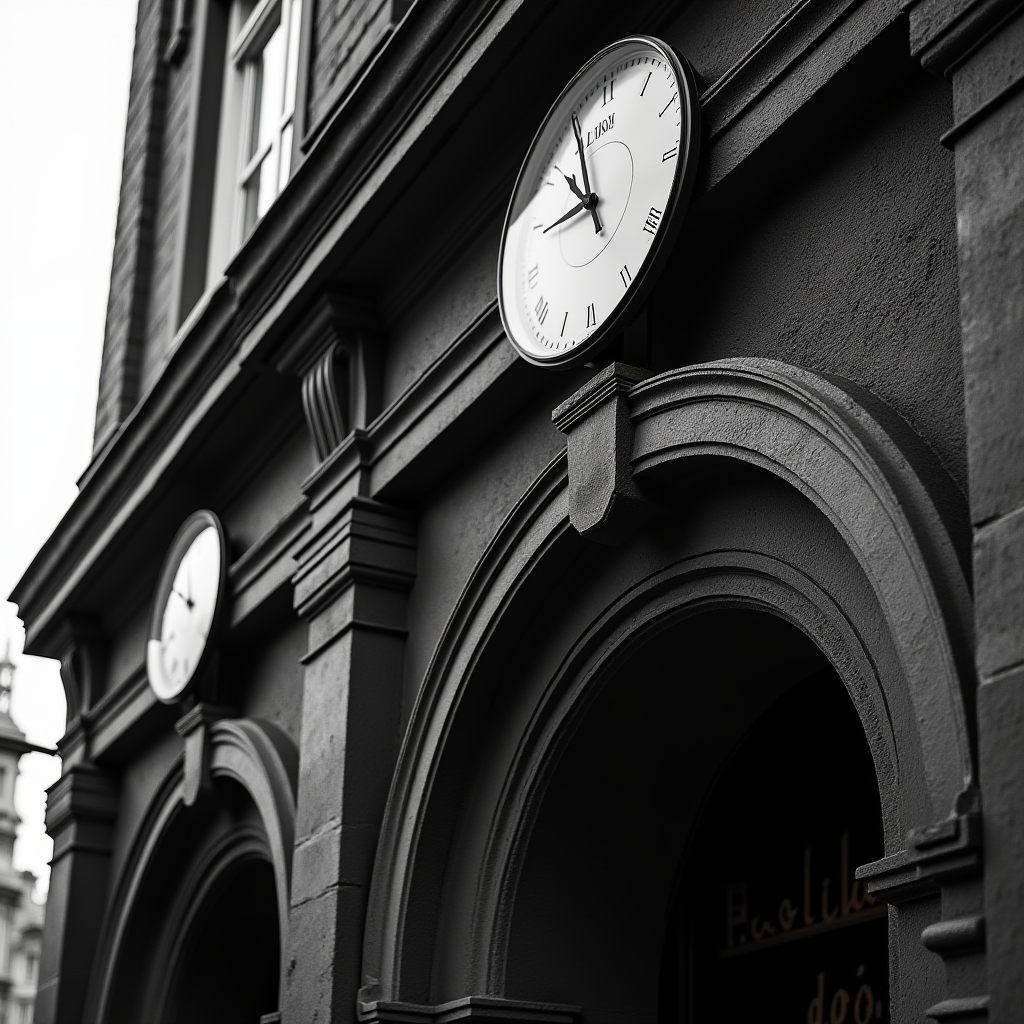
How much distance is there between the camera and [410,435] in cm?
680

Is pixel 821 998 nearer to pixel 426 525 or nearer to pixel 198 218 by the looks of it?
pixel 426 525

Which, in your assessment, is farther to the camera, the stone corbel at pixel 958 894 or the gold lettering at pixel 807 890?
the gold lettering at pixel 807 890

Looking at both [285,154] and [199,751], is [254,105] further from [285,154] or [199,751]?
[199,751]

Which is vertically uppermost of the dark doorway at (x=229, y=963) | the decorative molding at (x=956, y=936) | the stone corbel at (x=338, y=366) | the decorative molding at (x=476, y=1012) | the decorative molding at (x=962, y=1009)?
the stone corbel at (x=338, y=366)

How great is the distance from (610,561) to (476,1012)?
153 cm

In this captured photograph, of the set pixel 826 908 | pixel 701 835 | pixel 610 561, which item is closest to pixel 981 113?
pixel 610 561

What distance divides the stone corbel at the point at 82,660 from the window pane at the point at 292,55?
330cm

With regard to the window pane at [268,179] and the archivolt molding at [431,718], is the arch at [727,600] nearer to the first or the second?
the archivolt molding at [431,718]

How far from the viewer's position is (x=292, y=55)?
9570mm

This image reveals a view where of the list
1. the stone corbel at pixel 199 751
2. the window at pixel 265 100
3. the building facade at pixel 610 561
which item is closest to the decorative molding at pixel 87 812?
the building facade at pixel 610 561

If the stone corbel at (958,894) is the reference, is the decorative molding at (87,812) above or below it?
above

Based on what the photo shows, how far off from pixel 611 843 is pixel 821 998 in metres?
0.90

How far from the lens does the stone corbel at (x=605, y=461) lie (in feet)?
17.1

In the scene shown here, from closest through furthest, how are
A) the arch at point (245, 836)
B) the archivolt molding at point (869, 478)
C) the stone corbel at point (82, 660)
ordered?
the archivolt molding at point (869, 478) → the arch at point (245, 836) → the stone corbel at point (82, 660)
